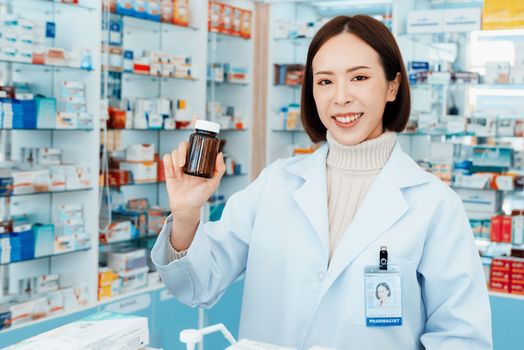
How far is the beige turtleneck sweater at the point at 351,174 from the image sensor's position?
195 centimetres

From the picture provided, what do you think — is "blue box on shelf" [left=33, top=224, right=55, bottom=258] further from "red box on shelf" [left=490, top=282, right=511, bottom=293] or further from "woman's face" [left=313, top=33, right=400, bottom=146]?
"woman's face" [left=313, top=33, right=400, bottom=146]

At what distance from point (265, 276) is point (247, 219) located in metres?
0.17

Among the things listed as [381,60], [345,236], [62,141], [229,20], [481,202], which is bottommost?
[481,202]

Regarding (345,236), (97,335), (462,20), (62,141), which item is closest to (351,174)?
(345,236)

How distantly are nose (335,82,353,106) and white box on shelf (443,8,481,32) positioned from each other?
434 cm

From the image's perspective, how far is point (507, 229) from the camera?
18.9ft

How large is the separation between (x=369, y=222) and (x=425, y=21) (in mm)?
4481

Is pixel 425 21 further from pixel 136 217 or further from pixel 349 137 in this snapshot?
pixel 349 137

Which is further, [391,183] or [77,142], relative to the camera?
[77,142]

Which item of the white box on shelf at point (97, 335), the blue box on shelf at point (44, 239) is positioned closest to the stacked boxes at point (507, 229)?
the blue box on shelf at point (44, 239)

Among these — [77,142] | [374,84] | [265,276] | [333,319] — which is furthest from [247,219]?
[77,142]

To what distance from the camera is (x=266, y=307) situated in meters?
1.98

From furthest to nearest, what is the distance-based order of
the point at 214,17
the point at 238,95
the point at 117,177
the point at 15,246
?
the point at 238,95, the point at 214,17, the point at 117,177, the point at 15,246

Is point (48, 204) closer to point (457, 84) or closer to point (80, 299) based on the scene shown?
point (80, 299)
